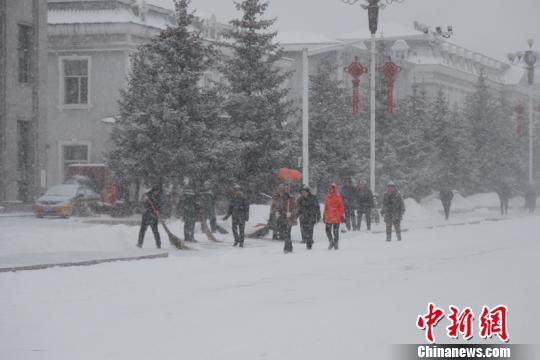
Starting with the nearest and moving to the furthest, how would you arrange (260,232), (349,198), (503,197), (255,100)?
(260,232)
(349,198)
(255,100)
(503,197)

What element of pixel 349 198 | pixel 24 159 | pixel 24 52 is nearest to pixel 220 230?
pixel 349 198

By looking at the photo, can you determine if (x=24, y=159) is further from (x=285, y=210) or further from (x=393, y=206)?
(x=285, y=210)

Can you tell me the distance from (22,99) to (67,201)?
5.41 m

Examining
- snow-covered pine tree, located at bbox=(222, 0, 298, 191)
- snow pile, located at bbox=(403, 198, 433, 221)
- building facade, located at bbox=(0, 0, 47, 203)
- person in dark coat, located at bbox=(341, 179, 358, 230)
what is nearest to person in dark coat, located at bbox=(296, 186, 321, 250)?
person in dark coat, located at bbox=(341, 179, 358, 230)

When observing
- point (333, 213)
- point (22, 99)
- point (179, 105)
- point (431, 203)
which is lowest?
point (431, 203)

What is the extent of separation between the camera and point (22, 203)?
151 ft

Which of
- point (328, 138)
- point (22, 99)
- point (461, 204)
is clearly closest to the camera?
point (22, 99)

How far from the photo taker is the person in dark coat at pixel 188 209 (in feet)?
95.6

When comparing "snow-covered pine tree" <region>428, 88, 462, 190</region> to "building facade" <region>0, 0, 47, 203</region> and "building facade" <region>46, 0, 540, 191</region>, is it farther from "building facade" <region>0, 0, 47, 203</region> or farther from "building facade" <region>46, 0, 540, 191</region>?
"building facade" <region>0, 0, 47, 203</region>

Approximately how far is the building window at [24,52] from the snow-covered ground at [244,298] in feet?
68.2

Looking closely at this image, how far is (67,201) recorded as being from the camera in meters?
43.8

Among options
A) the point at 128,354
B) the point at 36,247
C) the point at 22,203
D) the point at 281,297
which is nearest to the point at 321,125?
the point at 22,203

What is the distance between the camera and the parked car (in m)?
43.2

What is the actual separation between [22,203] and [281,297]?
31482mm
